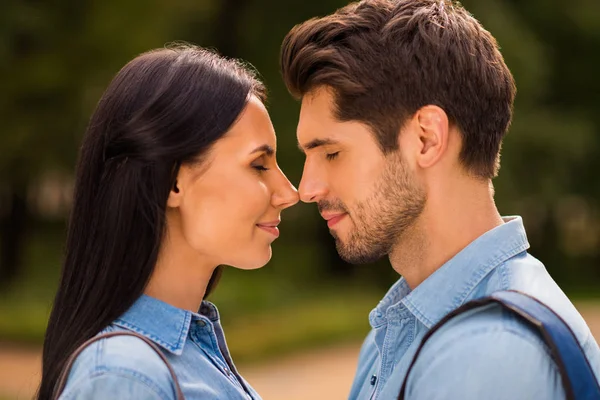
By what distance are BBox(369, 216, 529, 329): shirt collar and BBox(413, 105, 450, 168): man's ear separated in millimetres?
275

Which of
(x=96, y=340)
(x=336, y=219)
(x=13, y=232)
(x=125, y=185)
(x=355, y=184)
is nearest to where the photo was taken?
(x=96, y=340)

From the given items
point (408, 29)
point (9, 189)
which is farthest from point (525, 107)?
point (408, 29)

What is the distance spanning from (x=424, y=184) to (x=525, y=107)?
1118cm

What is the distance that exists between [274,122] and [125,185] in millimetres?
9540

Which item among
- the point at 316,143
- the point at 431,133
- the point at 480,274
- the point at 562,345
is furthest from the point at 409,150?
the point at 562,345

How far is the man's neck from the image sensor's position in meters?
2.60

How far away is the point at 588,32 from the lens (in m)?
15.3

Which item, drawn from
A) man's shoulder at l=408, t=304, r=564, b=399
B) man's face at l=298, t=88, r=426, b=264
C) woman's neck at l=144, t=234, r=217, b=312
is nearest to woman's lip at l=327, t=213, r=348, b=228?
man's face at l=298, t=88, r=426, b=264

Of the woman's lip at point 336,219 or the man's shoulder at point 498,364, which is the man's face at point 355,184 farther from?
the man's shoulder at point 498,364

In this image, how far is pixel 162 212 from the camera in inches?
95.7

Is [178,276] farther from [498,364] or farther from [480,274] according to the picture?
[498,364]

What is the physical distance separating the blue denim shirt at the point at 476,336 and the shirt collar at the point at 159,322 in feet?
1.91

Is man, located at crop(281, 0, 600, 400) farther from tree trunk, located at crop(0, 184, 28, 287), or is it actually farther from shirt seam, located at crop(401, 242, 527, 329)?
tree trunk, located at crop(0, 184, 28, 287)

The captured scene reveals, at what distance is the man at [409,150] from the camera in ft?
8.27
